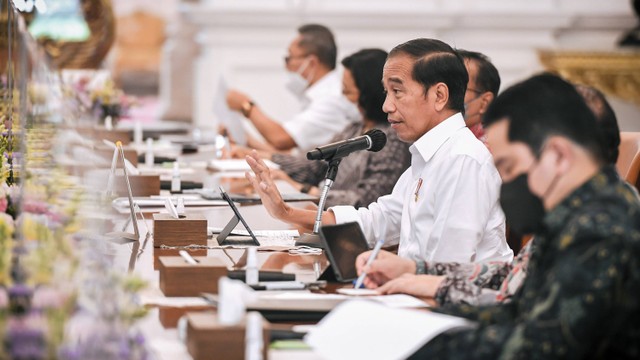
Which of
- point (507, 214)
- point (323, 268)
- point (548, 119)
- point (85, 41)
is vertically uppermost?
point (85, 41)

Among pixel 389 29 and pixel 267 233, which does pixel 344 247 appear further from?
pixel 389 29

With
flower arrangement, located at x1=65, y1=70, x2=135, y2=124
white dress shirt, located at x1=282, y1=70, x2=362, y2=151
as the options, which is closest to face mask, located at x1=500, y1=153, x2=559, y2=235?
white dress shirt, located at x1=282, y1=70, x2=362, y2=151

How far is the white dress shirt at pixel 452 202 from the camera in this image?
2990 millimetres

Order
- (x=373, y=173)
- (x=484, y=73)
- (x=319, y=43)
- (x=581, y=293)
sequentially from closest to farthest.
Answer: (x=581, y=293)
(x=484, y=73)
(x=373, y=173)
(x=319, y=43)

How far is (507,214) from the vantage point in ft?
6.41

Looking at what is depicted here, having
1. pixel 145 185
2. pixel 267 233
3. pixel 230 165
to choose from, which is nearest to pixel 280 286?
pixel 267 233

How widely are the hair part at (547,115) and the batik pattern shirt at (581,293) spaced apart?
69mm

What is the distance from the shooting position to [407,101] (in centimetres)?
320

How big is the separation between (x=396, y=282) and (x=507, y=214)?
626mm

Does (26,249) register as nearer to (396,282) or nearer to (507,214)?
(507,214)

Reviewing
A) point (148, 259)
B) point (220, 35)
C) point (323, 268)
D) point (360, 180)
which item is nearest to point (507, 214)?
point (323, 268)

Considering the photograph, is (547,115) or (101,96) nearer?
(547,115)

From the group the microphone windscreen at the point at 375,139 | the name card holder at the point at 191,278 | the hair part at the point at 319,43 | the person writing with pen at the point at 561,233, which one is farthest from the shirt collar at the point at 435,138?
the hair part at the point at 319,43

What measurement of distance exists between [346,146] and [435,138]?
0.25 m
